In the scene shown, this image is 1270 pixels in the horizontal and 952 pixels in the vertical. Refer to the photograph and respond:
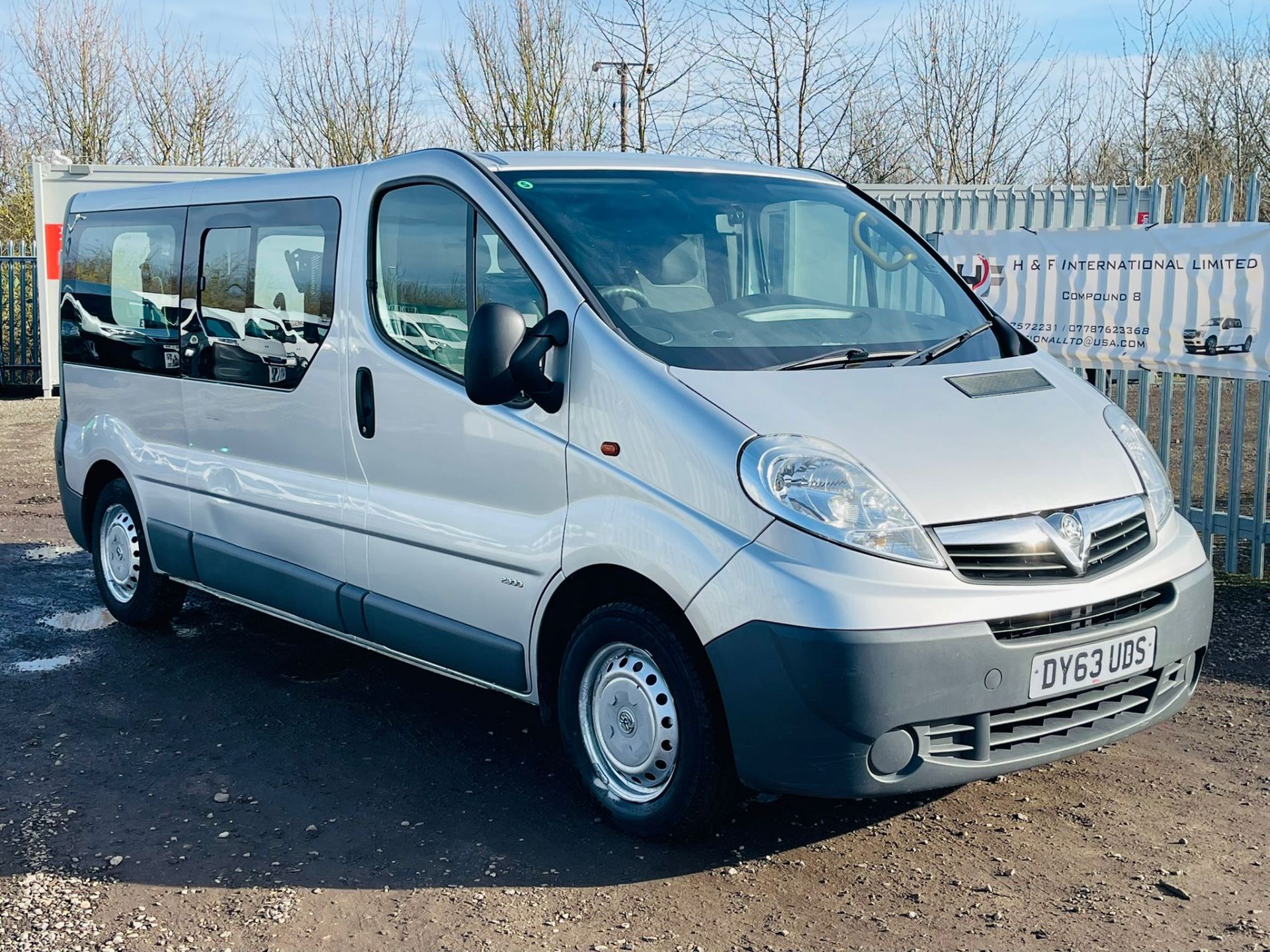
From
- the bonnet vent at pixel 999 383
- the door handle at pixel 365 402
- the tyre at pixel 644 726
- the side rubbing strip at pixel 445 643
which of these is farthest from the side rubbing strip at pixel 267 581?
the bonnet vent at pixel 999 383

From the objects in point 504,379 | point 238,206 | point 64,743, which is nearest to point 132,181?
point 238,206

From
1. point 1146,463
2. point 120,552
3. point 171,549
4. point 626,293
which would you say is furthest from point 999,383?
point 120,552

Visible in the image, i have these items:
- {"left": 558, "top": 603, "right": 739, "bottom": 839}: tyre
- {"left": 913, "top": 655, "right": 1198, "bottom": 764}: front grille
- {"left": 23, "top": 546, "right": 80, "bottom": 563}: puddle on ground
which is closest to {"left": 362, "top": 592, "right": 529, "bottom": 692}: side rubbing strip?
{"left": 558, "top": 603, "right": 739, "bottom": 839}: tyre

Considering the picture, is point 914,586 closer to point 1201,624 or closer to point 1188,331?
point 1201,624

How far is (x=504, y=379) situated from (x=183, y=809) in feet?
5.76

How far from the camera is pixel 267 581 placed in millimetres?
5281

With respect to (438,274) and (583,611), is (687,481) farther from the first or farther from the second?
(438,274)

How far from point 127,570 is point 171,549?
70 cm

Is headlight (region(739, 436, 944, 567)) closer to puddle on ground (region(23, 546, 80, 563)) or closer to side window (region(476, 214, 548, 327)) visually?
side window (region(476, 214, 548, 327))

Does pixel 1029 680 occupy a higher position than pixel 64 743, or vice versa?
pixel 1029 680

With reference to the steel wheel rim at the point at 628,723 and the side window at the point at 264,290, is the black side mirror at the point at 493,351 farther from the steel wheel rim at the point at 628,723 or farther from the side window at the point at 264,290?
the side window at the point at 264,290

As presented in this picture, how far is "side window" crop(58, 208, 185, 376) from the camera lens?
5.98 metres

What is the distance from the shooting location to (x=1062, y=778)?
171 inches

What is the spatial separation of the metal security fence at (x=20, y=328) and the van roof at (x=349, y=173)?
1312 cm
